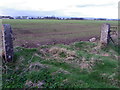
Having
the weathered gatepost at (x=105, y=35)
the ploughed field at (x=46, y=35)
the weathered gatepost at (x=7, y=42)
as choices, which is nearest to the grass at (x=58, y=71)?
the weathered gatepost at (x=7, y=42)

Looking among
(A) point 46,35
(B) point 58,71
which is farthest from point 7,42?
(A) point 46,35

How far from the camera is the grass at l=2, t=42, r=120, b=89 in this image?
6414mm

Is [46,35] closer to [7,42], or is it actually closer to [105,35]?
[105,35]

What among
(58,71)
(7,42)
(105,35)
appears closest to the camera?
(58,71)

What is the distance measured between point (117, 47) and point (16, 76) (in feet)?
25.5

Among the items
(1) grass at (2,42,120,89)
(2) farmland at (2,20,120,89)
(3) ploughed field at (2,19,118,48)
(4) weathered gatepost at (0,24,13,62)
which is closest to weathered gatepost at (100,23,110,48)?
(2) farmland at (2,20,120,89)

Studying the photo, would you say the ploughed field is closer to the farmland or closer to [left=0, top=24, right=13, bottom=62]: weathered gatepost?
the farmland

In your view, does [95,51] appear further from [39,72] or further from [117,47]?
[39,72]

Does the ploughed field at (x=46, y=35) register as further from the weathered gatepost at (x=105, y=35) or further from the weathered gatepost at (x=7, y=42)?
the weathered gatepost at (x=105, y=35)

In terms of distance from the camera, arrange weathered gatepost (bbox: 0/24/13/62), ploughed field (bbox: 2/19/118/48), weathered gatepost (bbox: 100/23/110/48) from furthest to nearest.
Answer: ploughed field (bbox: 2/19/118/48), weathered gatepost (bbox: 100/23/110/48), weathered gatepost (bbox: 0/24/13/62)

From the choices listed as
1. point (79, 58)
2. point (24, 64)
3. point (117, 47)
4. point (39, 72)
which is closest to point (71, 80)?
point (39, 72)

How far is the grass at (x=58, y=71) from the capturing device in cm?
641

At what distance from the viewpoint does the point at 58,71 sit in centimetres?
722

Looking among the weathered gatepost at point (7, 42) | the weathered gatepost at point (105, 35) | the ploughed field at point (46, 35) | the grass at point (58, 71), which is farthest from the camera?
the ploughed field at point (46, 35)
